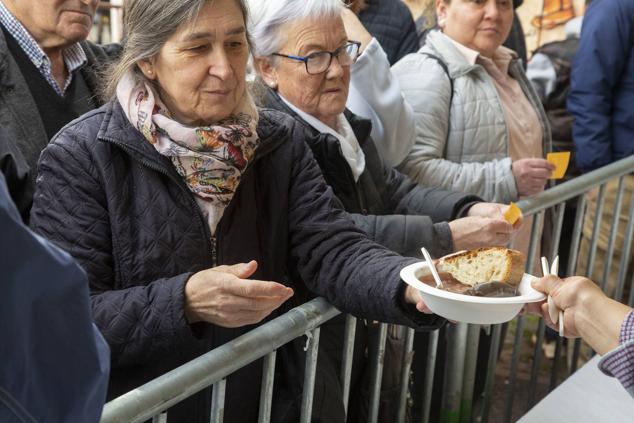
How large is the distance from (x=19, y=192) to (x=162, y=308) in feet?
2.01

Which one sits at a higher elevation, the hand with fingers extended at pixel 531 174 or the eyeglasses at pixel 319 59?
the eyeglasses at pixel 319 59

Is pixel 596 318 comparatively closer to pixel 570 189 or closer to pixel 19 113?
pixel 570 189

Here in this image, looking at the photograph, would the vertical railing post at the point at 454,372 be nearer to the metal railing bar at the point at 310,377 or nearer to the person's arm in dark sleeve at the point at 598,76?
the metal railing bar at the point at 310,377

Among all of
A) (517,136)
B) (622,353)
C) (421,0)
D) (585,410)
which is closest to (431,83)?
(517,136)

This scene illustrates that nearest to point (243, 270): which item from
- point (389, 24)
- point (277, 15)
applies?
point (277, 15)

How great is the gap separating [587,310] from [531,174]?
1.34 meters

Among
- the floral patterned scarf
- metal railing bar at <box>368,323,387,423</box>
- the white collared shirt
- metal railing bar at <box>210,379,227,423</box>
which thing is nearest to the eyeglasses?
the white collared shirt

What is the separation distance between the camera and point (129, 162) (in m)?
1.83

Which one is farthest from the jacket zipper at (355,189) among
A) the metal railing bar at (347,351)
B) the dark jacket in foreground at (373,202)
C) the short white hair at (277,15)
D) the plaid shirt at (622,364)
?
the plaid shirt at (622,364)

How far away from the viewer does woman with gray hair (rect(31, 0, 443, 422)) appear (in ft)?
5.55

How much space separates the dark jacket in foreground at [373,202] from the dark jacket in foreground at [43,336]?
1.31 m

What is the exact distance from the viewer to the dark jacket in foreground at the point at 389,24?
3.83m

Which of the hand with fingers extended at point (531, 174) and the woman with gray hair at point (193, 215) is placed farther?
the hand with fingers extended at point (531, 174)

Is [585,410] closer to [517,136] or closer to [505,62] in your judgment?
[517,136]
